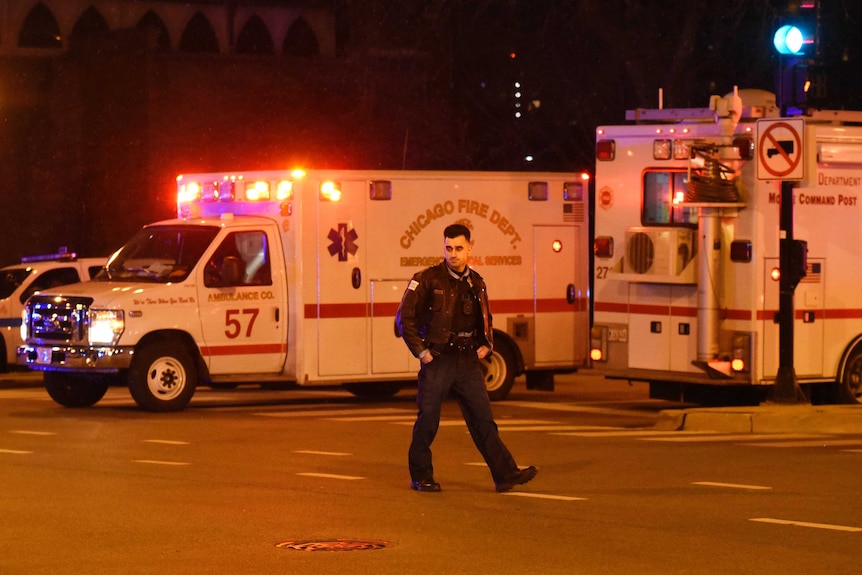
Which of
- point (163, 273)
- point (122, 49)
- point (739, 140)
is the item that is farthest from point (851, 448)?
point (122, 49)

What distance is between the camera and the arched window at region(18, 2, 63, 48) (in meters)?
33.8

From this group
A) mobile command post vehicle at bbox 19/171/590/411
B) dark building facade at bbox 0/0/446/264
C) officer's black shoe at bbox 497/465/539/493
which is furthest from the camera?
dark building facade at bbox 0/0/446/264

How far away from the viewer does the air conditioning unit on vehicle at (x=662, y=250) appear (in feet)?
55.0

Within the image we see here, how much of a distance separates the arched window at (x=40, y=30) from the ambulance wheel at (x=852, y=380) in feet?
71.5

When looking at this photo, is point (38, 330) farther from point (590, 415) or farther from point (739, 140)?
point (739, 140)

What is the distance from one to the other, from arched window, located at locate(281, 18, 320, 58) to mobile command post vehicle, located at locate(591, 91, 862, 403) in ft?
63.5

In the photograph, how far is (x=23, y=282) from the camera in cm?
2261

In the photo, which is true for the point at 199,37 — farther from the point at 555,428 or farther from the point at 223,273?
the point at 555,428

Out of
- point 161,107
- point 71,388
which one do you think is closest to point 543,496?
point 71,388

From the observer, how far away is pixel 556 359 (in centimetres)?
1945

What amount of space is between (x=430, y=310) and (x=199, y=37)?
995 inches

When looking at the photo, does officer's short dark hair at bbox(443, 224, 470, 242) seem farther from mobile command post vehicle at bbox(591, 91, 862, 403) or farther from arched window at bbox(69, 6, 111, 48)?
arched window at bbox(69, 6, 111, 48)

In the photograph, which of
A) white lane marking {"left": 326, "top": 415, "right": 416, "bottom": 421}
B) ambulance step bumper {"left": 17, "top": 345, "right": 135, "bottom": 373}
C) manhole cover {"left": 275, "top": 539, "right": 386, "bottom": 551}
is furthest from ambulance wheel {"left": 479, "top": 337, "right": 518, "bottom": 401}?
manhole cover {"left": 275, "top": 539, "right": 386, "bottom": 551}

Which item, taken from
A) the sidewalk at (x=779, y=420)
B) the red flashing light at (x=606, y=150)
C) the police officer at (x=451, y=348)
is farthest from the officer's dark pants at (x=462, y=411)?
the red flashing light at (x=606, y=150)
